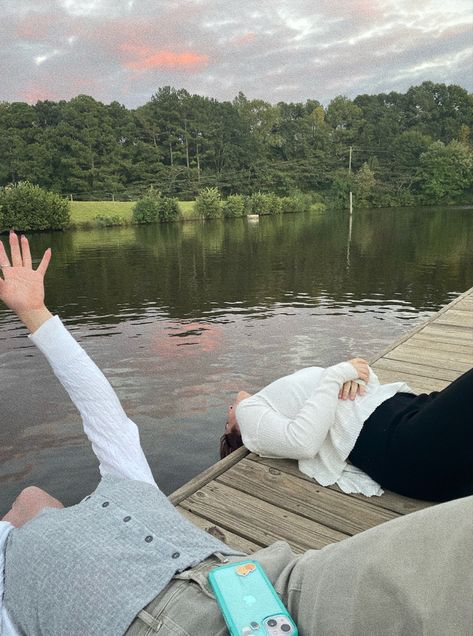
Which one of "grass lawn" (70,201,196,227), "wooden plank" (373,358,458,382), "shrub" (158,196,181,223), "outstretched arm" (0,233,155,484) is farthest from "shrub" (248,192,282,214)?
"outstretched arm" (0,233,155,484)

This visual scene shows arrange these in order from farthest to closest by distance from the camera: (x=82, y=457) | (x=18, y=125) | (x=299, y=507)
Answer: (x=18, y=125) < (x=82, y=457) < (x=299, y=507)

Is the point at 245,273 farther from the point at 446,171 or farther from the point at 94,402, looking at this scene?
the point at 446,171

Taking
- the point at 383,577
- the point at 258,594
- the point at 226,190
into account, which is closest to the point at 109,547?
the point at 258,594

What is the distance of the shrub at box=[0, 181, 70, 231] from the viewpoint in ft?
117

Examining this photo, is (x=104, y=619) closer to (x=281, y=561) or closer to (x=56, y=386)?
(x=281, y=561)

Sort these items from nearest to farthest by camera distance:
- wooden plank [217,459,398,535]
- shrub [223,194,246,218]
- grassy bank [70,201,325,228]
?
wooden plank [217,459,398,535], grassy bank [70,201,325,228], shrub [223,194,246,218]

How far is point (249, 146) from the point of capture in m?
65.2

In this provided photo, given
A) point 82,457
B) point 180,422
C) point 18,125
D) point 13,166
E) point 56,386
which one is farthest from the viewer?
point 18,125

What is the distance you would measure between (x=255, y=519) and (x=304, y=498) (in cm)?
34

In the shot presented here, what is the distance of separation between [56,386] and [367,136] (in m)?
74.4

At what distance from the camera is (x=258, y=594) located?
1174mm

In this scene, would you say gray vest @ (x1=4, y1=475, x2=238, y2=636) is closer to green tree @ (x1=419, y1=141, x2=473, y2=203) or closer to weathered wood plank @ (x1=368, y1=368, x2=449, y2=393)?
weathered wood plank @ (x1=368, y1=368, x2=449, y2=393)

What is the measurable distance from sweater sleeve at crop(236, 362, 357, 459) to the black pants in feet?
0.75

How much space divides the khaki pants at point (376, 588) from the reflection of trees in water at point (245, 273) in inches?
405
